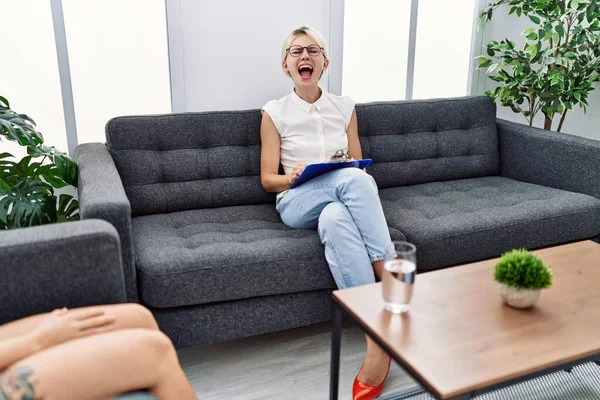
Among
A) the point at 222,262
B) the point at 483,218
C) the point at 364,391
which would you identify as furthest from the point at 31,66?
the point at 483,218

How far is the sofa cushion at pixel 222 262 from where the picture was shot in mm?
1696

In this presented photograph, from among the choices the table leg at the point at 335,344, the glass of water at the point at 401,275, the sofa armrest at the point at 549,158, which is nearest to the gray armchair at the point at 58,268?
the table leg at the point at 335,344

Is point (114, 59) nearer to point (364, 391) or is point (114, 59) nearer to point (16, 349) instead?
point (16, 349)

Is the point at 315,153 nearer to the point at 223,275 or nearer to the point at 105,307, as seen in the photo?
the point at 223,275

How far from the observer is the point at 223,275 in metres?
1.74

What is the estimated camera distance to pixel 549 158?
2598 mm

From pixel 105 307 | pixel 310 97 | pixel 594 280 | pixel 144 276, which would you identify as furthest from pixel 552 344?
pixel 310 97

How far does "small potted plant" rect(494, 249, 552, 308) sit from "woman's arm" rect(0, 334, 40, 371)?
108 cm

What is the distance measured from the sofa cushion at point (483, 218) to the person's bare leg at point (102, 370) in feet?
3.63

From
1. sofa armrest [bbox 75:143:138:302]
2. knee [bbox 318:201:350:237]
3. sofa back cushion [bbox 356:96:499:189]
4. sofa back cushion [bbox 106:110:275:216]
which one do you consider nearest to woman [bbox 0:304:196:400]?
sofa armrest [bbox 75:143:138:302]

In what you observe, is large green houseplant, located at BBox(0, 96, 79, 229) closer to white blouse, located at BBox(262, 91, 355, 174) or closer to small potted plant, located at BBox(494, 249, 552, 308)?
white blouse, located at BBox(262, 91, 355, 174)

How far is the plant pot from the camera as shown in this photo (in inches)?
51.4

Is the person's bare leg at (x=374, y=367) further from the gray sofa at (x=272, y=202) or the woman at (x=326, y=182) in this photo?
the gray sofa at (x=272, y=202)

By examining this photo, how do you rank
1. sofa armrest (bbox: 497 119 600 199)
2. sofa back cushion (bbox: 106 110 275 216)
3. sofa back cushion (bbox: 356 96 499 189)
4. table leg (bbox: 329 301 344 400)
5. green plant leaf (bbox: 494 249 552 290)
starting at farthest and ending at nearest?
1. sofa back cushion (bbox: 356 96 499 189)
2. sofa armrest (bbox: 497 119 600 199)
3. sofa back cushion (bbox: 106 110 275 216)
4. table leg (bbox: 329 301 344 400)
5. green plant leaf (bbox: 494 249 552 290)
